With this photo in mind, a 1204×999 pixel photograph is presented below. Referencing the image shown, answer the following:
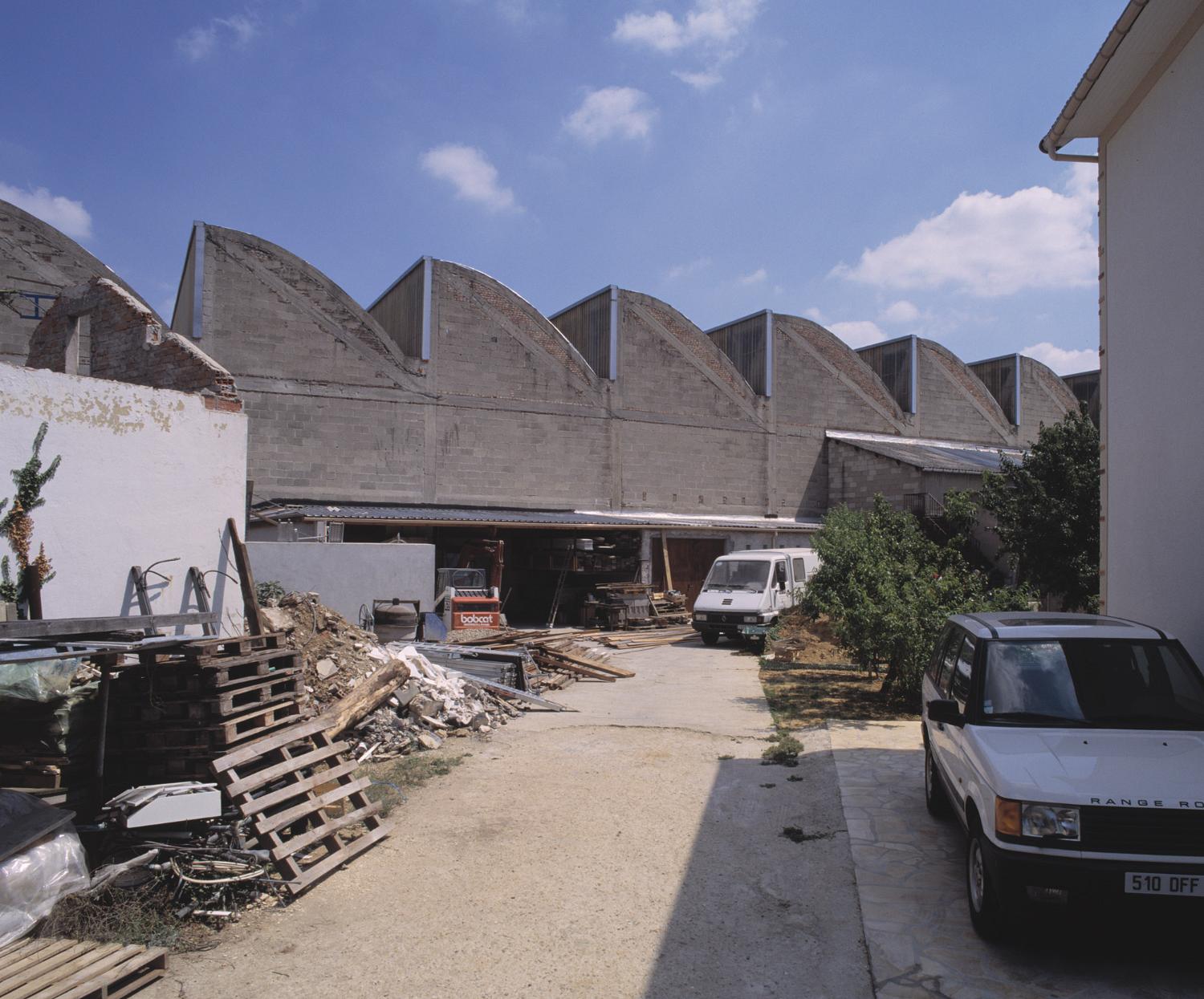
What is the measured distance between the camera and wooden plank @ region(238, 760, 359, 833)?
16.8 ft

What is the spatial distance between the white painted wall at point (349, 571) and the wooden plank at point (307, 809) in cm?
852

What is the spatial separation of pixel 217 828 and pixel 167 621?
139cm

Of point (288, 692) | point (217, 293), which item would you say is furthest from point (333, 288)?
point (288, 692)

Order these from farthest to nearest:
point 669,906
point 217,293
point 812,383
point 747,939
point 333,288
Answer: point 812,383, point 333,288, point 217,293, point 669,906, point 747,939

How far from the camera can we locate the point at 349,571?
14.8m

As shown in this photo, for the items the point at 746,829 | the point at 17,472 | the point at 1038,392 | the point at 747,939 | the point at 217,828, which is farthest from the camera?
the point at 1038,392

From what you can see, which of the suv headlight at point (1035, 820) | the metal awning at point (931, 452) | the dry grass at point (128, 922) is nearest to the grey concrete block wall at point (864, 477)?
the metal awning at point (931, 452)

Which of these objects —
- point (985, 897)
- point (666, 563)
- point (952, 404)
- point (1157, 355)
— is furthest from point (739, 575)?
point (952, 404)

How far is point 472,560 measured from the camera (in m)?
20.8

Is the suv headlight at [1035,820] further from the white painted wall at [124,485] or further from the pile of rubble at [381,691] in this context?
the white painted wall at [124,485]

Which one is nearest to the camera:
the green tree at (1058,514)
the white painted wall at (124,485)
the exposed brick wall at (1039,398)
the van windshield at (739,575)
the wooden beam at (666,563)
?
the white painted wall at (124,485)

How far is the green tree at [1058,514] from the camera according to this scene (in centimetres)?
1459

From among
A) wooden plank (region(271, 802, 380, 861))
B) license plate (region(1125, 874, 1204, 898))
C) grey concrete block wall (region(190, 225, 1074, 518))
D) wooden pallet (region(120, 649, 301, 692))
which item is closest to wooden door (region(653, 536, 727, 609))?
grey concrete block wall (region(190, 225, 1074, 518))

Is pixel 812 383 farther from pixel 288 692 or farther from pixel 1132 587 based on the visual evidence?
pixel 288 692
